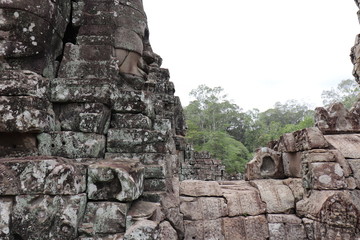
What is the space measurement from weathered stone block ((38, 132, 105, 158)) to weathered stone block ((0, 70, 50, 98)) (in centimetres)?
43

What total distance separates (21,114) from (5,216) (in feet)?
2.75

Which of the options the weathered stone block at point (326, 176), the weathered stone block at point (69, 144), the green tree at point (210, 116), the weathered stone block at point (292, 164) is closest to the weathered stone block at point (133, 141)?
the weathered stone block at point (69, 144)

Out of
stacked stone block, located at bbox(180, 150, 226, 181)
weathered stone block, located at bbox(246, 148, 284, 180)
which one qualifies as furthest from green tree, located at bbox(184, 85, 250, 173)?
weathered stone block, located at bbox(246, 148, 284, 180)

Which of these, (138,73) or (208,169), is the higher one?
Result: (138,73)

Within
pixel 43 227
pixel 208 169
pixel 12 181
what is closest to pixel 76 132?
pixel 12 181

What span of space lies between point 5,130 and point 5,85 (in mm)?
410

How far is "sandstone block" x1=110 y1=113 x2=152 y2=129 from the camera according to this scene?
2854 mm

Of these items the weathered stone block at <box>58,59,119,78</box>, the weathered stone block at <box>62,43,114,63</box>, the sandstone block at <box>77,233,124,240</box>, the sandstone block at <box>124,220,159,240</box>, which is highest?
the weathered stone block at <box>62,43,114,63</box>

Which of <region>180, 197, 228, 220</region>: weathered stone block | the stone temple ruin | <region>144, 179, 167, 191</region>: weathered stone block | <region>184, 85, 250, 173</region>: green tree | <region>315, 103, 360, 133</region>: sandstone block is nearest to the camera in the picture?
the stone temple ruin

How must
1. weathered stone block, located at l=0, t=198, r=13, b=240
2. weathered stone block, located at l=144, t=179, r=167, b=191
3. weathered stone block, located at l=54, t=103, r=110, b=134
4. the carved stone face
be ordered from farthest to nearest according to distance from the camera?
weathered stone block, located at l=144, t=179, r=167, b=191 < weathered stone block, located at l=54, t=103, r=110, b=134 < the carved stone face < weathered stone block, located at l=0, t=198, r=13, b=240

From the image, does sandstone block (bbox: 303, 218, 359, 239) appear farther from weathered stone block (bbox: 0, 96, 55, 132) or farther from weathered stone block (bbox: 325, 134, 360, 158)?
weathered stone block (bbox: 0, 96, 55, 132)

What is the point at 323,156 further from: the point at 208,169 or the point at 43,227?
the point at 208,169

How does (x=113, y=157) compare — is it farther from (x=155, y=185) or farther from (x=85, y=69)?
(x=85, y=69)

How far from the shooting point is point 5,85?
2.20 m
